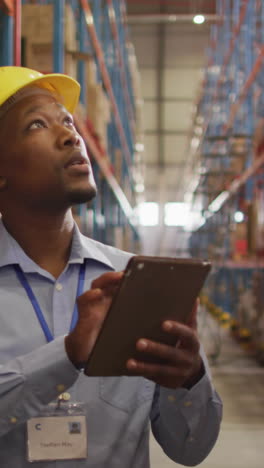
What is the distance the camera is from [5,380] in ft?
4.19

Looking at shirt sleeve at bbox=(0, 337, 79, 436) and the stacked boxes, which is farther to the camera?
the stacked boxes

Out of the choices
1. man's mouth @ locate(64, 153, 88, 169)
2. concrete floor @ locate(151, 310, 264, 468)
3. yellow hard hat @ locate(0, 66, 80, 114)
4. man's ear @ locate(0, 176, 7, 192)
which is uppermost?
yellow hard hat @ locate(0, 66, 80, 114)

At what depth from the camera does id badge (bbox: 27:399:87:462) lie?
4.67 ft

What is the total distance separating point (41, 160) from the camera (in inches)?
60.7

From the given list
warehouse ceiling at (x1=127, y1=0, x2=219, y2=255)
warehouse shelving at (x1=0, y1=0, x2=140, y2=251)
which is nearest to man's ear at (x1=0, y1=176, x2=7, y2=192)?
warehouse shelving at (x1=0, y1=0, x2=140, y2=251)

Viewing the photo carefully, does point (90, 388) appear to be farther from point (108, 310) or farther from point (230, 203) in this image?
point (230, 203)

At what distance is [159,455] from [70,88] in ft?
9.50

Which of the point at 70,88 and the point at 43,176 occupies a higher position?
the point at 70,88

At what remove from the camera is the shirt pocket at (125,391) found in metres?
1.50

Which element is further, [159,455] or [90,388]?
[159,455]

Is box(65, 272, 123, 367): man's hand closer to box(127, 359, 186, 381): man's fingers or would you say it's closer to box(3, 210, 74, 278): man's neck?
box(127, 359, 186, 381): man's fingers

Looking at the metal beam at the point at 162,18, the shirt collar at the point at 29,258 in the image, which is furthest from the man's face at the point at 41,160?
the metal beam at the point at 162,18

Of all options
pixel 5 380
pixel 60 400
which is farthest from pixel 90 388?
pixel 5 380

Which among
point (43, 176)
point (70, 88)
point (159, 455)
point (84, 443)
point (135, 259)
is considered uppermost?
point (70, 88)
